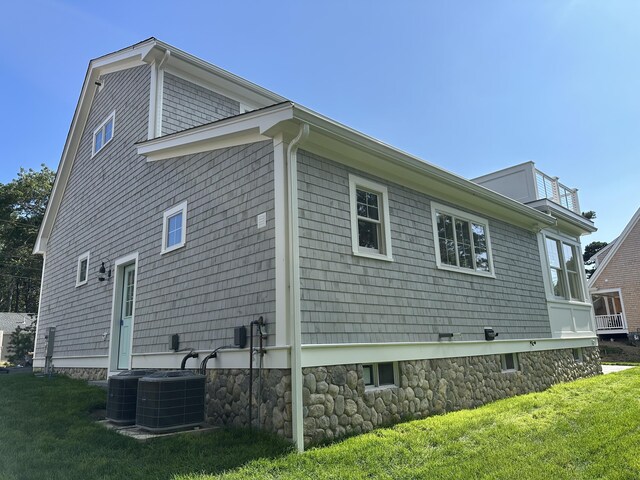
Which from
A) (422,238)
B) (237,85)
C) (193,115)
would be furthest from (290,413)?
(237,85)

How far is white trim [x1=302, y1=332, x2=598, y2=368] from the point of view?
538 centimetres

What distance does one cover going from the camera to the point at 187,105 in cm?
984

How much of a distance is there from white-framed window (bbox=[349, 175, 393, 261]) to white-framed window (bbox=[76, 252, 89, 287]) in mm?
7469

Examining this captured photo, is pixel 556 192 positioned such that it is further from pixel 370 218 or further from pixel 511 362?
pixel 370 218

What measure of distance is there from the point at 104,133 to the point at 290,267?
8465 mm

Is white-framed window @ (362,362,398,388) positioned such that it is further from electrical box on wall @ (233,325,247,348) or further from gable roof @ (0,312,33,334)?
gable roof @ (0,312,33,334)

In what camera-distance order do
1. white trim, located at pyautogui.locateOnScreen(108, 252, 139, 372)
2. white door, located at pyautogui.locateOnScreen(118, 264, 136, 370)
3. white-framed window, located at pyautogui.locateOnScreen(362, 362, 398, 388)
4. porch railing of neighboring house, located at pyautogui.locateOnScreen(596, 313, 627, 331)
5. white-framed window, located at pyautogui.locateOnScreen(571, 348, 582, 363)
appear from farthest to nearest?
porch railing of neighboring house, located at pyautogui.locateOnScreen(596, 313, 627, 331) → white-framed window, located at pyautogui.locateOnScreen(571, 348, 582, 363) → white trim, located at pyautogui.locateOnScreen(108, 252, 139, 372) → white door, located at pyautogui.locateOnScreen(118, 264, 136, 370) → white-framed window, located at pyautogui.locateOnScreen(362, 362, 398, 388)

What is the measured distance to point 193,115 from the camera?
32.3 ft

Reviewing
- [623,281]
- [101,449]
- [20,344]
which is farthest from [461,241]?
[20,344]

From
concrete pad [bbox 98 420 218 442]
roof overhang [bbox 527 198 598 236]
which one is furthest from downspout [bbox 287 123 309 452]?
roof overhang [bbox 527 198 598 236]

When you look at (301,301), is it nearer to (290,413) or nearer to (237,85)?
(290,413)

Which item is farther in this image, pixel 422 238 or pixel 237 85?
pixel 237 85

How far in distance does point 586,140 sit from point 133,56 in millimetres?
12574

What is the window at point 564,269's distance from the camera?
1150cm
